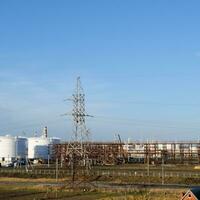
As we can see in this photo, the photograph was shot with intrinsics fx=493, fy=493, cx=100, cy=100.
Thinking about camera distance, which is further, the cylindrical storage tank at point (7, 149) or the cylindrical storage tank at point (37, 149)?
the cylindrical storage tank at point (37, 149)

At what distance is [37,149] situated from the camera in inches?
5477

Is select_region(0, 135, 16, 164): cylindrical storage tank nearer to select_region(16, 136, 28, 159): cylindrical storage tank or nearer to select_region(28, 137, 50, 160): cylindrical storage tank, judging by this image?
select_region(16, 136, 28, 159): cylindrical storage tank

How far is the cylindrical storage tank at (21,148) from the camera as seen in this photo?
131500mm

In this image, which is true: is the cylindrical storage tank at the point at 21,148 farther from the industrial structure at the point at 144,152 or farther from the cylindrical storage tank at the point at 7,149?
the industrial structure at the point at 144,152

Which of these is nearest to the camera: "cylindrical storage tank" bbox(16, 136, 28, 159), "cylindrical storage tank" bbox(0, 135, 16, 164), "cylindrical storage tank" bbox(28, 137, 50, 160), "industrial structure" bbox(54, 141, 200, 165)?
"industrial structure" bbox(54, 141, 200, 165)

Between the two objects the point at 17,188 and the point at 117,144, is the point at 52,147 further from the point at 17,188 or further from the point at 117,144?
the point at 17,188

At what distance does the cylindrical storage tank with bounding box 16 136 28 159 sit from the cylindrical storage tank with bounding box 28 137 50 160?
1.76 meters

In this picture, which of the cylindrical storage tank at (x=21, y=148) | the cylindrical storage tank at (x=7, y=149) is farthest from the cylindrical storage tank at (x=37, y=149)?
the cylindrical storage tank at (x=7, y=149)

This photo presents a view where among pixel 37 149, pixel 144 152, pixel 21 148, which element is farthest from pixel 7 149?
pixel 144 152

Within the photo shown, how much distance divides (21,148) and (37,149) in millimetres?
6370

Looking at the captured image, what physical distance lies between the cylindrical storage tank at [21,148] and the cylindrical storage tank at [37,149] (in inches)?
69.4

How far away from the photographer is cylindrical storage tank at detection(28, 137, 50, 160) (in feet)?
452

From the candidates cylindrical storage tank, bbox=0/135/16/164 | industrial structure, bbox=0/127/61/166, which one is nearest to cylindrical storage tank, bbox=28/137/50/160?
industrial structure, bbox=0/127/61/166

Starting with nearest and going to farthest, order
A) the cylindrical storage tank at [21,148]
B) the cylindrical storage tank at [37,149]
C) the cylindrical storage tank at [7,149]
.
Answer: the cylindrical storage tank at [7,149], the cylindrical storage tank at [21,148], the cylindrical storage tank at [37,149]
